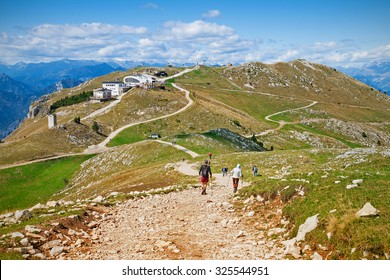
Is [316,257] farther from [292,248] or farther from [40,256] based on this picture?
[40,256]

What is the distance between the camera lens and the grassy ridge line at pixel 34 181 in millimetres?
71062

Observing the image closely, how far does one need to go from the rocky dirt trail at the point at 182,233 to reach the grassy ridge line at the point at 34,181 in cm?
5301

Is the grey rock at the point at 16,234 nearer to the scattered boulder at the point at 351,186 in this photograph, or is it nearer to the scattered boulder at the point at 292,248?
the scattered boulder at the point at 292,248

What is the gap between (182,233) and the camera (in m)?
18.2

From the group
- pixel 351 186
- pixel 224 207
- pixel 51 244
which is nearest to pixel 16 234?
pixel 51 244

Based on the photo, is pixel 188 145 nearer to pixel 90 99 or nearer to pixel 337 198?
pixel 337 198

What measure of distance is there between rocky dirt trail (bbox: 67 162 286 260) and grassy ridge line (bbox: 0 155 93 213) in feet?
174

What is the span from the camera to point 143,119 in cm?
13250

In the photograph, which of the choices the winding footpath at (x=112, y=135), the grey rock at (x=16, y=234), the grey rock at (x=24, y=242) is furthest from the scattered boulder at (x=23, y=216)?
the winding footpath at (x=112, y=135)

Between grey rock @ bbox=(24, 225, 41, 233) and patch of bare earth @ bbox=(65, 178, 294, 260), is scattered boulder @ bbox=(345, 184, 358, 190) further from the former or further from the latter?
grey rock @ bbox=(24, 225, 41, 233)

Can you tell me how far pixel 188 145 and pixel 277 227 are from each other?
2102 inches

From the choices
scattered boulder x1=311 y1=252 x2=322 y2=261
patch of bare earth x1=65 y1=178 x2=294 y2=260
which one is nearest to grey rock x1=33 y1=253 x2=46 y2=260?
patch of bare earth x1=65 y1=178 x2=294 y2=260

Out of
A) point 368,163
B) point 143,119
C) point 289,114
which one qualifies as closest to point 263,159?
point 368,163
